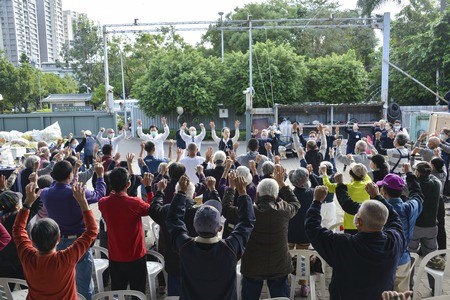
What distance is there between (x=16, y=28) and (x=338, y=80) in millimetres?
95626

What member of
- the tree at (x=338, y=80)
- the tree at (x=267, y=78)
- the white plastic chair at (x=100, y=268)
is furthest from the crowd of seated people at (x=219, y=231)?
the tree at (x=338, y=80)

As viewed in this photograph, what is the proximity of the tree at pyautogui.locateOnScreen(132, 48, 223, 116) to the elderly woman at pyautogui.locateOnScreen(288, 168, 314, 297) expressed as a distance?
1794 centimetres

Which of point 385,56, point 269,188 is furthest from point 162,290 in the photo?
point 385,56

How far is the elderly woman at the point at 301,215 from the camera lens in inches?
189

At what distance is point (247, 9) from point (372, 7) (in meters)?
14.5

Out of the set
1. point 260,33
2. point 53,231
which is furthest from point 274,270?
point 260,33

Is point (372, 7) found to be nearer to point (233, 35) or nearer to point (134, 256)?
point (233, 35)

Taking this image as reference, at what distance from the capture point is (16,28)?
3839 inches

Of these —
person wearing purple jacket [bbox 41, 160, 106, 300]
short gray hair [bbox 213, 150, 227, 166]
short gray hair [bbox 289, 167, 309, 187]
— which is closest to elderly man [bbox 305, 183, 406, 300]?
short gray hair [bbox 289, 167, 309, 187]

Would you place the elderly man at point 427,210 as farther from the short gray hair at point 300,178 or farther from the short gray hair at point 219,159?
the short gray hair at point 219,159

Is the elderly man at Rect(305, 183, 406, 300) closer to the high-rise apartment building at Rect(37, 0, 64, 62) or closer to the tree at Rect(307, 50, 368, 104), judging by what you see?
the tree at Rect(307, 50, 368, 104)

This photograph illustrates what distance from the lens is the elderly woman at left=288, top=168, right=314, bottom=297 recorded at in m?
4.79

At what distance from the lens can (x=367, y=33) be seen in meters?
36.2

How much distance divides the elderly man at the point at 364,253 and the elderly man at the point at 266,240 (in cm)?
68
